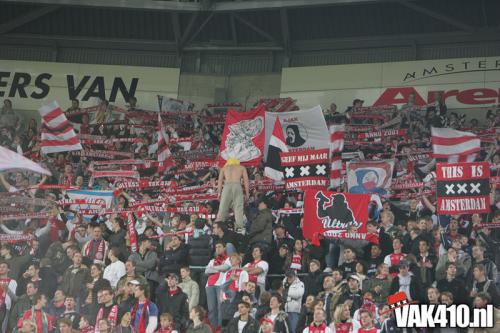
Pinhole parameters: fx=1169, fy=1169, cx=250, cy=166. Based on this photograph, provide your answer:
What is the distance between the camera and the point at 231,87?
3191cm

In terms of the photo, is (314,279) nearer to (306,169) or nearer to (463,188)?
(463,188)

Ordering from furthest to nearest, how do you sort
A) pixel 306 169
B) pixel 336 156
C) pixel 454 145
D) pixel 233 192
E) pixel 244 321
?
pixel 336 156
pixel 233 192
pixel 306 169
pixel 454 145
pixel 244 321

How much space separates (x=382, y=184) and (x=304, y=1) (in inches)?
290

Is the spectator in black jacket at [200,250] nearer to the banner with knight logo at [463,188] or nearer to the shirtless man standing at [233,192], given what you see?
the shirtless man standing at [233,192]

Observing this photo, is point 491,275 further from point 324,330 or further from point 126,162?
point 126,162

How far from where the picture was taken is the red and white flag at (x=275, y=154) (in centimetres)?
2209

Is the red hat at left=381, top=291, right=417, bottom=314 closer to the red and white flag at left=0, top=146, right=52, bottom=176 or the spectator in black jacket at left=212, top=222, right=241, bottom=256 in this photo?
the spectator in black jacket at left=212, top=222, right=241, bottom=256

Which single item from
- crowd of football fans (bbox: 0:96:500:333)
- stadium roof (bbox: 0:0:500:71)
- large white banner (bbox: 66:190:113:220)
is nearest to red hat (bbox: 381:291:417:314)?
crowd of football fans (bbox: 0:96:500:333)

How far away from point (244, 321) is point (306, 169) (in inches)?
177

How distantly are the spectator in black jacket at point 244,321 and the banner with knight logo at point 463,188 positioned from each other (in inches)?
147

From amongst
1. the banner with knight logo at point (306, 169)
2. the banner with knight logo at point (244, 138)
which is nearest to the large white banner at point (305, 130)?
the banner with knight logo at point (244, 138)

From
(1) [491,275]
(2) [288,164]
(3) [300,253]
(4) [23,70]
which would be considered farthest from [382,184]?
(4) [23,70]

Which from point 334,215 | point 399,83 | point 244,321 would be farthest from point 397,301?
point 399,83

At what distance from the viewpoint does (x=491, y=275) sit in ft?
56.9
